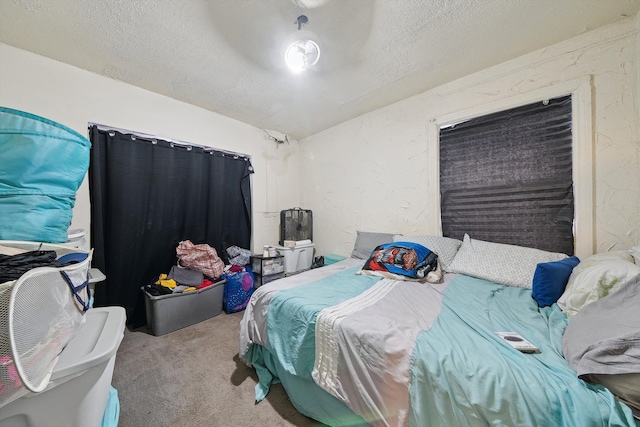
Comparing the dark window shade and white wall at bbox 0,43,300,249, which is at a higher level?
white wall at bbox 0,43,300,249

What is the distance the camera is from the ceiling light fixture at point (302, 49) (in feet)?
4.85

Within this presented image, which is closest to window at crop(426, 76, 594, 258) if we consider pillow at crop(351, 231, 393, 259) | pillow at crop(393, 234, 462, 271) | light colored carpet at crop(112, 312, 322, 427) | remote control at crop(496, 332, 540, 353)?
pillow at crop(393, 234, 462, 271)

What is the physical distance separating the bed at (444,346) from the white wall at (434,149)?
608 mm

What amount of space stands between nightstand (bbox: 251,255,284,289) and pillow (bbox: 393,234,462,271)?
5.49 feet

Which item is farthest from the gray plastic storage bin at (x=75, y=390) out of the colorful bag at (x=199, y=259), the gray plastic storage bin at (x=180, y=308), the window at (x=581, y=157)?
the window at (x=581, y=157)

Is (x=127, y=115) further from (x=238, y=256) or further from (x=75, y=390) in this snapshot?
(x=75, y=390)

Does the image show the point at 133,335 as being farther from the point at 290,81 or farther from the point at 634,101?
the point at 634,101

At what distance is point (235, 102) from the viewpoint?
2473 millimetres

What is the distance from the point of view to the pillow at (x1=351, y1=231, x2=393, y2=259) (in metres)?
2.47

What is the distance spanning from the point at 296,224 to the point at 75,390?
2.79 metres

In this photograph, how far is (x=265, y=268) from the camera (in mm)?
2721

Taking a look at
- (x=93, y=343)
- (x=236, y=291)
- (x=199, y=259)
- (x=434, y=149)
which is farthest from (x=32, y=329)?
(x=434, y=149)

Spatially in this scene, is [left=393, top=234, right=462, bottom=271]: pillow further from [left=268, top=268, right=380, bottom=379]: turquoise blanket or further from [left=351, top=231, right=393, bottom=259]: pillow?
[left=268, top=268, right=380, bottom=379]: turquoise blanket

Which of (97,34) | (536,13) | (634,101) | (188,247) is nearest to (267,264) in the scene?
(188,247)
